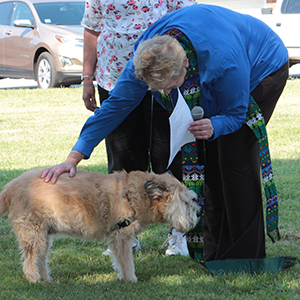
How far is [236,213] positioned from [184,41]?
1362mm

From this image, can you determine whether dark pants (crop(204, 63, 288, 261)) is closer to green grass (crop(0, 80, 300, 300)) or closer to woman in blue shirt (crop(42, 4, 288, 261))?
woman in blue shirt (crop(42, 4, 288, 261))

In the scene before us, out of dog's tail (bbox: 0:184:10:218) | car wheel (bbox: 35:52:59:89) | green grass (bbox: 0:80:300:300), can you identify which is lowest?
car wheel (bbox: 35:52:59:89)

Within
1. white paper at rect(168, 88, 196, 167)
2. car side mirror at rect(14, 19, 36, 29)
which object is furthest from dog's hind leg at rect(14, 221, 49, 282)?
car side mirror at rect(14, 19, 36, 29)

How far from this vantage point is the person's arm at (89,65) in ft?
14.1

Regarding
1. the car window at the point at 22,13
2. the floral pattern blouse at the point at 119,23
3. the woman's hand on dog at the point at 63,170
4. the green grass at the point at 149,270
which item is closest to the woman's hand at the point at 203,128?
the woman's hand on dog at the point at 63,170

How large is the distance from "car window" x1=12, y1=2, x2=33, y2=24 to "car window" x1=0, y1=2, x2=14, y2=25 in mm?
259

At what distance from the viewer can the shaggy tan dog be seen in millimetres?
3344

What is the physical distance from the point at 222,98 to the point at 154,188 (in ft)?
2.61

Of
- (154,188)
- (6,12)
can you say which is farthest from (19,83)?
(154,188)

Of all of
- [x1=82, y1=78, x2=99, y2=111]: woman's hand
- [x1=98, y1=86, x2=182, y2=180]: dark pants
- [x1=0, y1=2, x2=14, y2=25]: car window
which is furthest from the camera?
[x1=0, y1=2, x2=14, y2=25]: car window

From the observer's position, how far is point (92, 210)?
339 centimetres

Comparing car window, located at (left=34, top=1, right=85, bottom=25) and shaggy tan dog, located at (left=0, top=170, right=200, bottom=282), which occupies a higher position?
car window, located at (left=34, top=1, right=85, bottom=25)

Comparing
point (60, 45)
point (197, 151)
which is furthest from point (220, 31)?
point (60, 45)

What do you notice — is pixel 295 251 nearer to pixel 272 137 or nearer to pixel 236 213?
pixel 236 213
